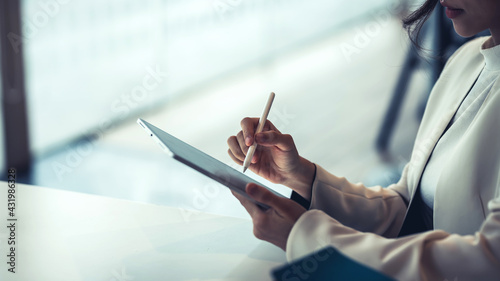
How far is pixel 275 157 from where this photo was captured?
1080mm

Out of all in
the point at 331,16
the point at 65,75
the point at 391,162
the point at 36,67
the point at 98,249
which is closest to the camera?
the point at 98,249

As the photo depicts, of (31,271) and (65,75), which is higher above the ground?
(65,75)

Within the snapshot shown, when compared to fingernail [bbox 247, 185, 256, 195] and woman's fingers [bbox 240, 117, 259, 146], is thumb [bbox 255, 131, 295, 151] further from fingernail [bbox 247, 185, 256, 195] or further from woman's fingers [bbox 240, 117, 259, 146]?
fingernail [bbox 247, 185, 256, 195]

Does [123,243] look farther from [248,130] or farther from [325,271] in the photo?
[325,271]

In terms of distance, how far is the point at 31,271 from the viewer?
80 centimetres

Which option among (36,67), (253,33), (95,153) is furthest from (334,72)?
(36,67)

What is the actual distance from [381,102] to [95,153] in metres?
2.45

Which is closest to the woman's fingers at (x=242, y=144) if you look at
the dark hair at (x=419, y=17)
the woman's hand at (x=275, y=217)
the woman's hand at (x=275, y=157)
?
the woman's hand at (x=275, y=157)

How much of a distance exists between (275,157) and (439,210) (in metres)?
0.37

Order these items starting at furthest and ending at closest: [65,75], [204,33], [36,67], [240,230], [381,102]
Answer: [381,102], [204,33], [65,75], [36,67], [240,230]

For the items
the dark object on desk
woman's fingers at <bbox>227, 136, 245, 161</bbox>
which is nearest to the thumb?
woman's fingers at <bbox>227, 136, 245, 161</bbox>

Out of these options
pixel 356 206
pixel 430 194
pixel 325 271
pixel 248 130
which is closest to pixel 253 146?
pixel 248 130

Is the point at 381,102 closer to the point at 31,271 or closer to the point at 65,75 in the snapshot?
the point at 65,75

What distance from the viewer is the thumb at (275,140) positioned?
1.01 metres
